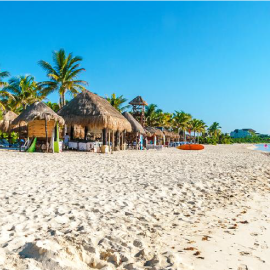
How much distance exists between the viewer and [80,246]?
9.50ft

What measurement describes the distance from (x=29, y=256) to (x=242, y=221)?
299cm

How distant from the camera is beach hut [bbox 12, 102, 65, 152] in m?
15.3

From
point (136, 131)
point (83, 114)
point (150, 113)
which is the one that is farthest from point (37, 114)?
point (150, 113)

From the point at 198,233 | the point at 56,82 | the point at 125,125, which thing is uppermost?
the point at 56,82

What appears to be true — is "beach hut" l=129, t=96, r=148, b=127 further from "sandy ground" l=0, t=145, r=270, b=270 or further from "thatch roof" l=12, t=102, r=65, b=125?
"sandy ground" l=0, t=145, r=270, b=270

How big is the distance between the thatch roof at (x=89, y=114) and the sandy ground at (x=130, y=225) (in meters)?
11.0

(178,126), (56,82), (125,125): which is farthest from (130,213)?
(178,126)

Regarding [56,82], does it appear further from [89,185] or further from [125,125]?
[89,185]

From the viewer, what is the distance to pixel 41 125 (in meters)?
16.1

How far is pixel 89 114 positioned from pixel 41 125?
10.2 ft

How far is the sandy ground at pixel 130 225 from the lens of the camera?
2701 millimetres

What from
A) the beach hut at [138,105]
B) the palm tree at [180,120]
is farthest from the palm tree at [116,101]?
the palm tree at [180,120]

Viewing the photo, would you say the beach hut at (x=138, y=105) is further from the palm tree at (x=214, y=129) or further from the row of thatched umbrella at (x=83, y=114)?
the palm tree at (x=214, y=129)

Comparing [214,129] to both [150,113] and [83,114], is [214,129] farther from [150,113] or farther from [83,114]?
[83,114]
